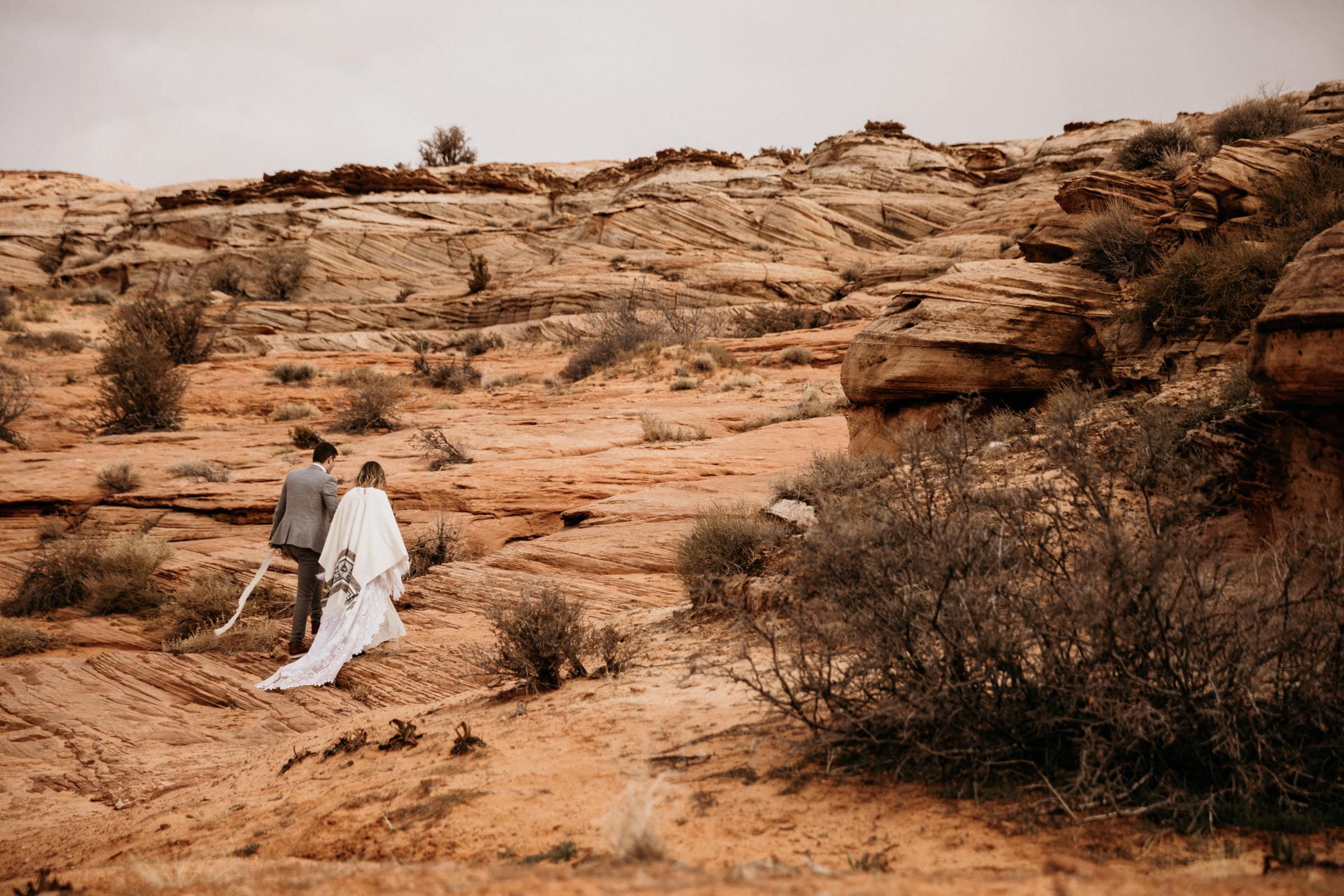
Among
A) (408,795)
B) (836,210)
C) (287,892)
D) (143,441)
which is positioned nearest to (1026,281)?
(408,795)

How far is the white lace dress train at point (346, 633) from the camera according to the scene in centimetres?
659

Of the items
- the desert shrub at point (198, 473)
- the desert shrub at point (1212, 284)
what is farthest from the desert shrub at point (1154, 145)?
the desert shrub at point (198, 473)

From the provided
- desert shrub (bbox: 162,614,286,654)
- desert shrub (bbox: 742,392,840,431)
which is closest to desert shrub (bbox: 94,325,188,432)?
desert shrub (bbox: 162,614,286,654)

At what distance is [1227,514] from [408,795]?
528cm

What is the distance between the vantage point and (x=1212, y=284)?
22.5 ft

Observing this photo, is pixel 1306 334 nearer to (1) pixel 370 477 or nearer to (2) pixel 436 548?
(1) pixel 370 477

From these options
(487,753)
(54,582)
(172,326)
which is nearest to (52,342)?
(172,326)

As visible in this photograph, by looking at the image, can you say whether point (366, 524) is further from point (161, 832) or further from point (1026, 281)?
point (1026, 281)

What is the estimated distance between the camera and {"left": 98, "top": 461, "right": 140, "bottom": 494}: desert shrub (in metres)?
10.8

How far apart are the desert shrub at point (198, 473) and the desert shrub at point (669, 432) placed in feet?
20.1

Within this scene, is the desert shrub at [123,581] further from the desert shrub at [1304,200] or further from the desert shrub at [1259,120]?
the desert shrub at [1259,120]

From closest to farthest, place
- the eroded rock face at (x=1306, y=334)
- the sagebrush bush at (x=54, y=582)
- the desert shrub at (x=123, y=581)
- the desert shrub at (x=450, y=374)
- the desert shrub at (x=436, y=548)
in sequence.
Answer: the eroded rock face at (x=1306, y=334) < the desert shrub at (x=123, y=581) < the sagebrush bush at (x=54, y=582) < the desert shrub at (x=436, y=548) < the desert shrub at (x=450, y=374)

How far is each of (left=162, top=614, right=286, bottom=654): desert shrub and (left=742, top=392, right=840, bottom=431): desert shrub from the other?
7978 millimetres

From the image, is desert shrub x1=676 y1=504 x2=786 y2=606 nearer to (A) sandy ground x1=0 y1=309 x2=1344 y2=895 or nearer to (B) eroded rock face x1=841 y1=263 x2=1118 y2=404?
(A) sandy ground x1=0 y1=309 x2=1344 y2=895
